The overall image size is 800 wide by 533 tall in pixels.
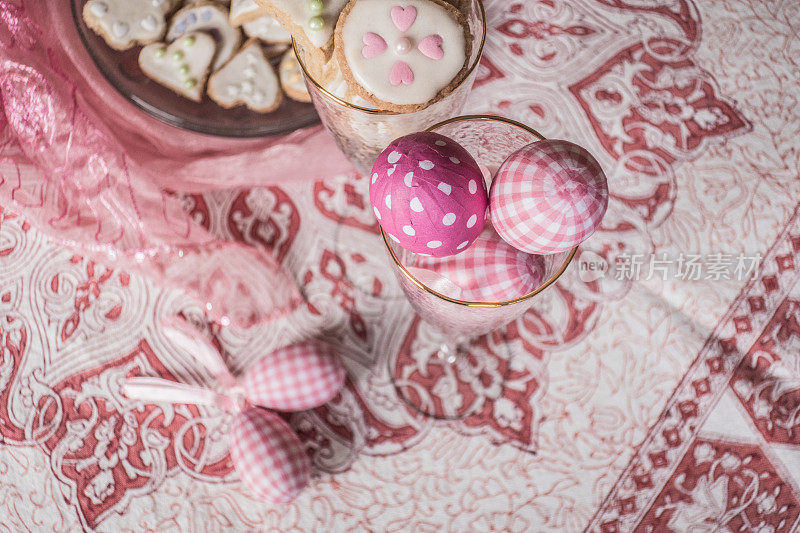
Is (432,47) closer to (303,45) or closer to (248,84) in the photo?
(303,45)

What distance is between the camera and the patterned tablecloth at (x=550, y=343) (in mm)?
691

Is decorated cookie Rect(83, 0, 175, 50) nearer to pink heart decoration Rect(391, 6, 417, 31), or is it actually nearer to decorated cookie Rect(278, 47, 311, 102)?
decorated cookie Rect(278, 47, 311, 102)

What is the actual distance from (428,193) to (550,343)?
1.24 ft

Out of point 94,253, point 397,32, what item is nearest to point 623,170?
point 397,32

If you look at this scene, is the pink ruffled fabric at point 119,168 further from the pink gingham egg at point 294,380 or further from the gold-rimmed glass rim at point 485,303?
the gold-rimmed glass rim at point 485,303

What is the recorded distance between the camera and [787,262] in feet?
2.47

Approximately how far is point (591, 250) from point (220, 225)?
0.48 m

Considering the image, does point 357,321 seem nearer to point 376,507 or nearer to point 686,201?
point 376,507

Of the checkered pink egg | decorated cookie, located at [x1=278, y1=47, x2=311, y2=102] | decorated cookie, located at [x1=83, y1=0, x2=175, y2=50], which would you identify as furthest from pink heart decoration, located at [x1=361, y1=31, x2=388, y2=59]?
decorated cookie, located at [x1=83, y1=0, x2=175, y2=50]

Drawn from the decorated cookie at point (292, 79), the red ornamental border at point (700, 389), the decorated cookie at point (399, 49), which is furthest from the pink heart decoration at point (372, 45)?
the red ornamental border at point (700, 389)

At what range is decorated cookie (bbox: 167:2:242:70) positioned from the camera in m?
0.75

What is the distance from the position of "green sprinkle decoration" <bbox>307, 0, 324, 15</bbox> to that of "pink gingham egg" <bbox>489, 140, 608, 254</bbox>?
23 cm

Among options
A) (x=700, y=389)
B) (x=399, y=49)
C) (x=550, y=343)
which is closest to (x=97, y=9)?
(x=399, y=49)

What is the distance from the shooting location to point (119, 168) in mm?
743
